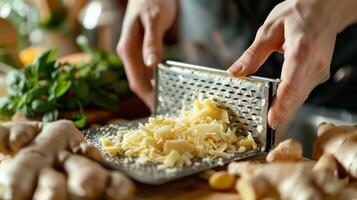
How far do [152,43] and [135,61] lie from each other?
0.29 ft

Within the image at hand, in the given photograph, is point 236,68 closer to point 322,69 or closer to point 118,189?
point 322,69

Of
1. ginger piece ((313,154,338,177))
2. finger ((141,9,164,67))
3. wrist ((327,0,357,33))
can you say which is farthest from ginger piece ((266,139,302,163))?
finger ((141,9,164,67))

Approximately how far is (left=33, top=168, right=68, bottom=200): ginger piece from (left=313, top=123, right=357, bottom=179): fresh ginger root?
15.0 inches

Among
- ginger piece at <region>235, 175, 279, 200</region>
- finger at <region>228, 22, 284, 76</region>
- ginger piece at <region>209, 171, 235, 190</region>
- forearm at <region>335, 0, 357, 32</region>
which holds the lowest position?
ginger piece at <region>209, 171, 235, 190</region>

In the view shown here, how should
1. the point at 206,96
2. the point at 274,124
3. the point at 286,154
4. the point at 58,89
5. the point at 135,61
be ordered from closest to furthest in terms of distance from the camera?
1. the point at 286,154
2. the point at 274,124
3. the point at 206,96
4. the point at 58,89
5. the point at 135,61

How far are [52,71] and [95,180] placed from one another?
1.93ft

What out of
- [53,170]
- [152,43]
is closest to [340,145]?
[53,170]

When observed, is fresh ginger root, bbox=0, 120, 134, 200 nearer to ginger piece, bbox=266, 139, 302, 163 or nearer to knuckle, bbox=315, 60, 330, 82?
ginger piece, bbox=266, 139, 302, 163

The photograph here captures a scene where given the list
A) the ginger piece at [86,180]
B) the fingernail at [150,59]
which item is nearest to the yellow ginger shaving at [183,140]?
the ginger piece at [86,180]

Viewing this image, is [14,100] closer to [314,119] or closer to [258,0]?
[258,0]

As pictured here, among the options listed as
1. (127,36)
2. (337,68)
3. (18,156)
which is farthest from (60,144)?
(337,68)

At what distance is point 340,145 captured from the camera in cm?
75

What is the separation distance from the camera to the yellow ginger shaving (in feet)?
2.58

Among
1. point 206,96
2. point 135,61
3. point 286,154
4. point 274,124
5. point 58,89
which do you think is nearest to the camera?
point 286,154
